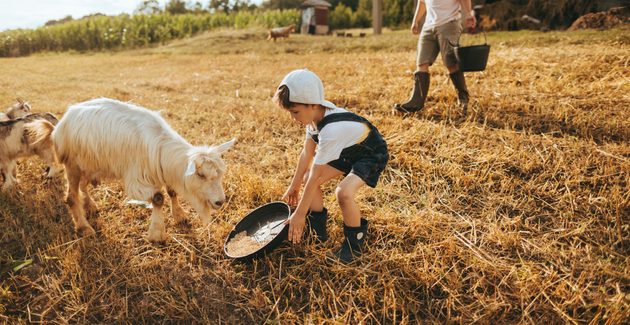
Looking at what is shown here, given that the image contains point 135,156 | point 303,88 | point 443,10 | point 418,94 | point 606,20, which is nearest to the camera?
point 303,88

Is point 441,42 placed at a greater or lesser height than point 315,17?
lesser

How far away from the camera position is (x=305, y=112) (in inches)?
100

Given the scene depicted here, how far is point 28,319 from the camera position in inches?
95.1

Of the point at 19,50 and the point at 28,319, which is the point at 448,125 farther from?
the point at 19,50

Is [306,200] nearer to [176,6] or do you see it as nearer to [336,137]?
[336,137]

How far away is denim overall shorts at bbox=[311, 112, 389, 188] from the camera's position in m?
2.62

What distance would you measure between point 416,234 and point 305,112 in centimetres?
159

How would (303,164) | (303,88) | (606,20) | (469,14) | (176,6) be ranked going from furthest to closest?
(176,6) → (606,20) → (469,14) → (303,164) → (303,88)

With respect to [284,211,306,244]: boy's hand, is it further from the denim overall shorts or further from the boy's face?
the boy's face

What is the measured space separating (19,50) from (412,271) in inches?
1232

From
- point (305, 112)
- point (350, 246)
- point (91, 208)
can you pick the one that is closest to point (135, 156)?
point (91, 208)

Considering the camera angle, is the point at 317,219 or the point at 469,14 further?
the point at 469,14

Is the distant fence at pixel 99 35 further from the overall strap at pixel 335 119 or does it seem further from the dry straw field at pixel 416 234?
the overall strap at pixel 335 119

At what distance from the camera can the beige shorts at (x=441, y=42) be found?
190 inches
